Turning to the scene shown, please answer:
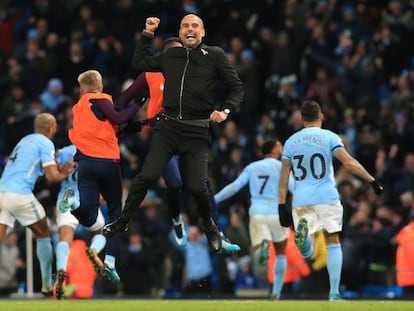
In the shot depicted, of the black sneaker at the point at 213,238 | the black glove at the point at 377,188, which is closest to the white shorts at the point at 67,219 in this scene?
the black sneaker at the point at 213,238

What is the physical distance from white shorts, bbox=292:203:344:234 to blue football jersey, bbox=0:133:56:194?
344 centimetres

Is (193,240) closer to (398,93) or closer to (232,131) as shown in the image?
(232,131)

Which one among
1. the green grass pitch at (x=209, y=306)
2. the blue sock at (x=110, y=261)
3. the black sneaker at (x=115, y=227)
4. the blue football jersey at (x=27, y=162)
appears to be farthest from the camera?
the blue football jersey at (x=27, y=162)

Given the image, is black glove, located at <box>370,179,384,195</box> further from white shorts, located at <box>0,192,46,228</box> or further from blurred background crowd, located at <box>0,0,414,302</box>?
blurred background crowd, located at <box>0,0,414,302</box>

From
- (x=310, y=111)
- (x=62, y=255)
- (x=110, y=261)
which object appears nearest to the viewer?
(x=110, y=261)

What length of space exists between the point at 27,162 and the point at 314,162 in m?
3.84

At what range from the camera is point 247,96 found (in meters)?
27.7

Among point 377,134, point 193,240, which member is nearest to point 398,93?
point 377,134

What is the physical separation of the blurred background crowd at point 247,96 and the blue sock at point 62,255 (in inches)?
219

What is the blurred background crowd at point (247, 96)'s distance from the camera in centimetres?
2456

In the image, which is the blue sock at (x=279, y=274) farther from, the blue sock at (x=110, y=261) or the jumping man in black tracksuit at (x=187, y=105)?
the jumping man in black tracksuit at (x=187, y=105)

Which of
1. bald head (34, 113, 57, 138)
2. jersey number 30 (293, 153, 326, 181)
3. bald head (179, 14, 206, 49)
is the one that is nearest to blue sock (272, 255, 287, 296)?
jersey number 30 (293, 153, 326, 181)

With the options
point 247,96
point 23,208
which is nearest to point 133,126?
point 23,208

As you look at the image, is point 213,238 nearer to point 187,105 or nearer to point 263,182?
point 187,105
